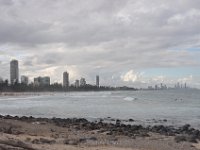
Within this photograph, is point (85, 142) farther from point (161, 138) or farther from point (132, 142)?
point (161, 138)

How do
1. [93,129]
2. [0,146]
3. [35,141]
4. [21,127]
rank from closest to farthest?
[0,146], [35,141], [21,127], [93,129]

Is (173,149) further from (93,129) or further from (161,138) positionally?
(93,129)

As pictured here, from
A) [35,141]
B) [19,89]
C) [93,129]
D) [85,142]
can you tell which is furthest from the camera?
[19,89]

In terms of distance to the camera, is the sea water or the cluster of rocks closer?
the cluster of rocks

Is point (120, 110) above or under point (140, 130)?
under

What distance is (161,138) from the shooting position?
20.5 metres

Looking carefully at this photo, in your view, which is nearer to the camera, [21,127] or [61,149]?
[61,149]

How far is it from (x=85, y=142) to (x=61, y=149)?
2687mm

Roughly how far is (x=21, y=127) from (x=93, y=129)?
4508mm

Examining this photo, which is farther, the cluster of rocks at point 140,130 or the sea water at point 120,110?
the sea water at point 120,110

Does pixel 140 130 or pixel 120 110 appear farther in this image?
pixel 120 110

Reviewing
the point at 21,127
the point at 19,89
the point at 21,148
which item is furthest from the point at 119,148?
the point at 19,89

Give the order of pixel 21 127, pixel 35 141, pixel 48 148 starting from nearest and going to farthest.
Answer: pixel 48 148 → pixel 35 141 → pixel 21 127

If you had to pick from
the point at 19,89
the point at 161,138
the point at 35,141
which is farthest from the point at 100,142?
the point at 19,89
